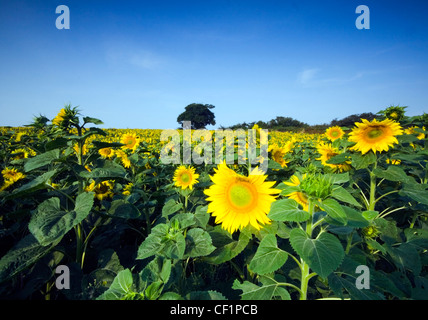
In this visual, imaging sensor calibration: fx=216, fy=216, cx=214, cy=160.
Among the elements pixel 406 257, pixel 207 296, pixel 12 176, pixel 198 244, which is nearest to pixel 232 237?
pixel 198 244

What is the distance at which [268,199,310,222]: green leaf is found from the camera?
1.05m

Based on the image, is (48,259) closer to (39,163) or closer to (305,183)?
(39,163)

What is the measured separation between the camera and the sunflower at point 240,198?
1.73m

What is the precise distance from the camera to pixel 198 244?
1.50 metres

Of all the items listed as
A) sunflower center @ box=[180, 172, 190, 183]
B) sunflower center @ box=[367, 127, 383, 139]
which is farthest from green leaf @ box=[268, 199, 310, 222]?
sunflower center @ box=[180, 172, 190, 183]

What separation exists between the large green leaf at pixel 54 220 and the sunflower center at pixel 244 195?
3.64ft

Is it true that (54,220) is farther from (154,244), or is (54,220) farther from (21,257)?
(154,244)

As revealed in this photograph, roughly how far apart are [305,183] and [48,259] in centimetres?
232

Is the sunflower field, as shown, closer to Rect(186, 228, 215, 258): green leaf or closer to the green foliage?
Rect(186, 228, 215, 258): green leaf

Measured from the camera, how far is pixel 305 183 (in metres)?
1.11

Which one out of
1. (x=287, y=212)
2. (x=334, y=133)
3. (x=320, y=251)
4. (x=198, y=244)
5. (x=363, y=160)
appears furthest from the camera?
(x=334, y=133)

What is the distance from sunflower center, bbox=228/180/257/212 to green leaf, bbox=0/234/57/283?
151 cm

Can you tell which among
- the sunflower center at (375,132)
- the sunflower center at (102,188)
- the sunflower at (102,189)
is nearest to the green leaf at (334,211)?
the sunflower center at (375,132)

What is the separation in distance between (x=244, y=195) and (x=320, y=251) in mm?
836
